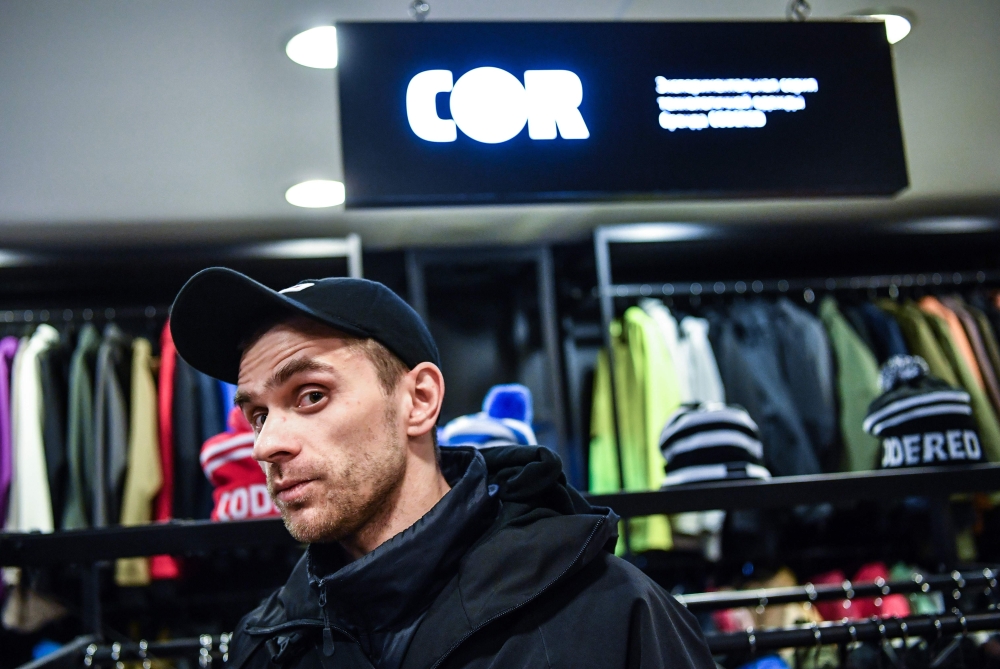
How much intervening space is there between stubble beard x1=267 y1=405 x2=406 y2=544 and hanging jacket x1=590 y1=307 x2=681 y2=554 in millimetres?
2303

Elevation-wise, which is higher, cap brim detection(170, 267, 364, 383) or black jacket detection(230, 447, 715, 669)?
cap brim detection(170, 267, 364, 383)

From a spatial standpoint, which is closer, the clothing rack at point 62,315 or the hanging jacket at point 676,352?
the clothing rack at point 62,315

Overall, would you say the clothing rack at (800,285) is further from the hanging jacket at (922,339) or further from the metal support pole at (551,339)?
the metal support pole at (551,339)

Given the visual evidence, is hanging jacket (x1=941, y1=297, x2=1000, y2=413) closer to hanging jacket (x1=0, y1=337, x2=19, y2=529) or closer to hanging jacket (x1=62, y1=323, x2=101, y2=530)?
hanging jacket (x1=62, y1=323, x2=101, y2=530)

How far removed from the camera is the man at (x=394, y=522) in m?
1.06

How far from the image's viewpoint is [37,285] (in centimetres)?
359

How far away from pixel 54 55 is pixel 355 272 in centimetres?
157

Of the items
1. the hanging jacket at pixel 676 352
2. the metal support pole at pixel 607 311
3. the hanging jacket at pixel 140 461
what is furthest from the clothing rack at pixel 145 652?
the hanging jacket at pixel 676 352

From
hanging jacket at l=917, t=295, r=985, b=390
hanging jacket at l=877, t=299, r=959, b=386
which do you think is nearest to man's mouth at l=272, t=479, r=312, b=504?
hanging jacket at l=877, t=299, r=959, b=386

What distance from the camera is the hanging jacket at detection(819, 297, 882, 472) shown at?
3492 millimetres

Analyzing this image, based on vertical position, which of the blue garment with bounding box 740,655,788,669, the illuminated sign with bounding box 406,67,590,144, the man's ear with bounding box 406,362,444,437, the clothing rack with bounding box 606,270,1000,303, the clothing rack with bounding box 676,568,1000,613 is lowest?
the blue garment with bounding box 740,655,788,669

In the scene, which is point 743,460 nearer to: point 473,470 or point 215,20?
point 473,470

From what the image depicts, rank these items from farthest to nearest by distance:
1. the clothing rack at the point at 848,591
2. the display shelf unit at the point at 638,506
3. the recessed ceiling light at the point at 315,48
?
the recessed ceiling light at the point at 315,48
the clothing rack at the point at 848,591
the display shelf unit at the point at 638,506

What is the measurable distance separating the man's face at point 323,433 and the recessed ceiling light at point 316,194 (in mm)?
2027
